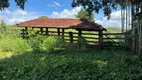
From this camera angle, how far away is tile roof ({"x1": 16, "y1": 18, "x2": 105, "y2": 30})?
19.7 m

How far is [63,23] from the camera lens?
2195cm

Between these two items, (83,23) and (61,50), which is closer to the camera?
(61,50)

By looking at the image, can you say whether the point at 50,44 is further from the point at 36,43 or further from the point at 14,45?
the point at 14,45

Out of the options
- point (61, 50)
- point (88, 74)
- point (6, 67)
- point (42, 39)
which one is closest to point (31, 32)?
point (42, 39)

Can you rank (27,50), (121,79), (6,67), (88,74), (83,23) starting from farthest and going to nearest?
1. (83,23)
2. (27,50)
3. (6,67)
4. (88,74)
5. (121,79)

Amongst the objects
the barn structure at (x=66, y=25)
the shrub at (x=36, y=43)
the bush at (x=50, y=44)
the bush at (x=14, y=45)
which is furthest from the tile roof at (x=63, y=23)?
the bush at (x=14, y=45)

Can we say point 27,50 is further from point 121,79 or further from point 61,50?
point 121,79

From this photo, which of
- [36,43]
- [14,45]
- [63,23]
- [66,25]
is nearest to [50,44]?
[36,43]

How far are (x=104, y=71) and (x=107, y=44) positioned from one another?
38.2ft

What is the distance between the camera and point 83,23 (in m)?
20.7

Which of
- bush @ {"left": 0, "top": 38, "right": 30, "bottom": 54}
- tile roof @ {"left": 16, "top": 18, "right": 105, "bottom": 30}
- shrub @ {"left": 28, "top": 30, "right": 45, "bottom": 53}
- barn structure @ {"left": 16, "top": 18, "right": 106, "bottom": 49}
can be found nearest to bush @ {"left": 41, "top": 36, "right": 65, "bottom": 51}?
shrub @ {"left": 28, "top": 30, "right": 45, "bottom": 53}

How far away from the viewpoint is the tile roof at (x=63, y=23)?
774 inches

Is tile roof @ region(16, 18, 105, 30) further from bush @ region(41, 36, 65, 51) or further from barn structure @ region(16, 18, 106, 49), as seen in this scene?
bush @ region(41, 36, 65, 51)

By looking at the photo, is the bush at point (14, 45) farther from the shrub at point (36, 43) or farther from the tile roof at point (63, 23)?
the tile roof at point (63, 23)
